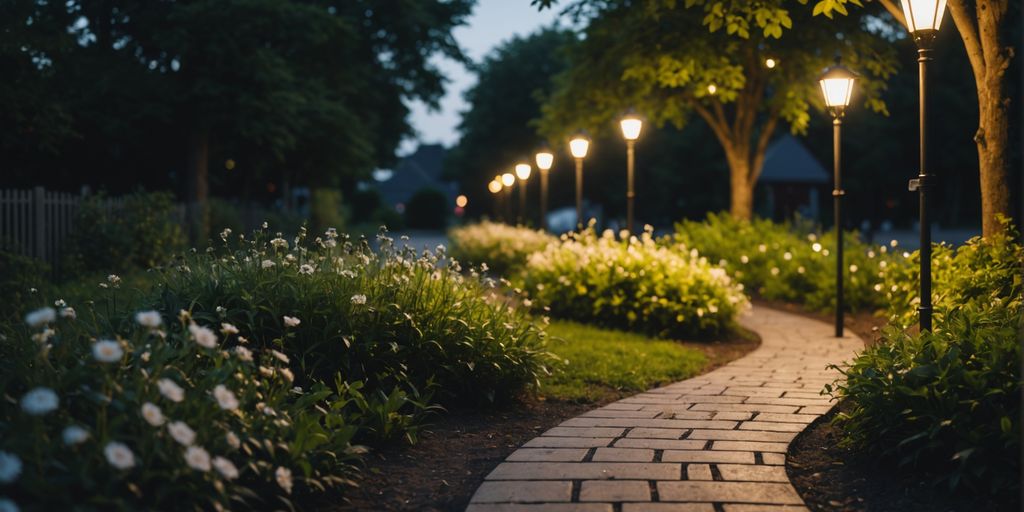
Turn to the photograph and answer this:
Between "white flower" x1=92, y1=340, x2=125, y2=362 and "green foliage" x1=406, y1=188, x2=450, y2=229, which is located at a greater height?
"green foliage" x1=406, y1=188, x2=450, y2=229

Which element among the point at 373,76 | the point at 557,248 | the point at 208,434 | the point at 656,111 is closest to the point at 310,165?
the point at 373,76

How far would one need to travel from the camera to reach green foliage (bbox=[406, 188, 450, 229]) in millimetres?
69312

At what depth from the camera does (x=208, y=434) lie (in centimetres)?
352

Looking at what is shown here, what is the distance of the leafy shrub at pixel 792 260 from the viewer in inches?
504

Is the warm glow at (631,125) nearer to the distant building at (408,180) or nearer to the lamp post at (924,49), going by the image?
the lamp post at (924,49)

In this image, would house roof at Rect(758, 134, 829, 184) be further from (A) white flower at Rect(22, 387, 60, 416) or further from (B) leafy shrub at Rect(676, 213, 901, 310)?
(A) white flower at Rect(22, 387, 60, 416)

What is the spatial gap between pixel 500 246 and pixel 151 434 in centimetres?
1719

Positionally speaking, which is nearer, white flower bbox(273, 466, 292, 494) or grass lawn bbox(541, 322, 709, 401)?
white flower bbox(273, 466, 292, 494)

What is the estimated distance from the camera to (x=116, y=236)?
48.9 feet

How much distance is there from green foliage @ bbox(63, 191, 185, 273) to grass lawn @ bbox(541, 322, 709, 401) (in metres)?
8.05

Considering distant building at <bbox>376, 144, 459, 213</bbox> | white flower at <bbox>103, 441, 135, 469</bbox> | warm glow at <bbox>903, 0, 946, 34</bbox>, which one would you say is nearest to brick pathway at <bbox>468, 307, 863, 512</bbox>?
white flower at <bbox>103, 441, 135, 469</bbox>

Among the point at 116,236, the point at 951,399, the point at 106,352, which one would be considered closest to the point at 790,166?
the point at 116,236

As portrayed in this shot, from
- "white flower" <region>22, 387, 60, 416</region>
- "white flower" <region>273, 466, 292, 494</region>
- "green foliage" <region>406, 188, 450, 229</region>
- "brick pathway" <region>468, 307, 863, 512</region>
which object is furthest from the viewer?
"green foliage" <region>406, 188, 450, 229</region>

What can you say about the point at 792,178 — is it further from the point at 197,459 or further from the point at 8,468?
the point at 8,468
